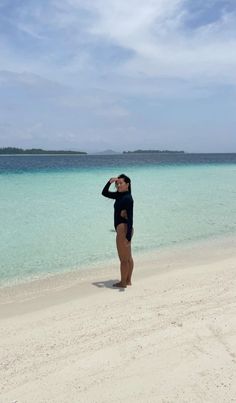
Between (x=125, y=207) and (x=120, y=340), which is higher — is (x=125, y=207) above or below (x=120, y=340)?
above

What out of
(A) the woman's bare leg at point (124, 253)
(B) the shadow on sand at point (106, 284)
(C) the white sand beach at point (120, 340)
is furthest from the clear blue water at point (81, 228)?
(A) the woman's bare leg at point (124, 253)

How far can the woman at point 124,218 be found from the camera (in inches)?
285

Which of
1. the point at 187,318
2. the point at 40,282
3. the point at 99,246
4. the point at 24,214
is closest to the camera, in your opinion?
the point at 187,318

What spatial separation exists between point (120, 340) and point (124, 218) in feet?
8.20

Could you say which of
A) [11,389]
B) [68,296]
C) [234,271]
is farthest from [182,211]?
[11,389]

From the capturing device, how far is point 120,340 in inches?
208

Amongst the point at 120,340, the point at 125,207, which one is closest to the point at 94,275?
the point at 125,207

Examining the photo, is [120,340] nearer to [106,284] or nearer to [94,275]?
[106,284]

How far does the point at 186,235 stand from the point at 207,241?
1.05 metres

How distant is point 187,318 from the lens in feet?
19.4

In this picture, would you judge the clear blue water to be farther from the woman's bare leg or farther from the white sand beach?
the woman's bare leg

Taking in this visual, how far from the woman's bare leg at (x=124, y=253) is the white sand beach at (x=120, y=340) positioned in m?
0.24

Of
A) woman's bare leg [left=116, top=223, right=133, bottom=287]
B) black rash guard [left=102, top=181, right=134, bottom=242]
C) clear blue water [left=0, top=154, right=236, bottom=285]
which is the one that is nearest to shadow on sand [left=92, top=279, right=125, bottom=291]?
woman's bare leg [left=116, top=223, right=133, bottom=287]

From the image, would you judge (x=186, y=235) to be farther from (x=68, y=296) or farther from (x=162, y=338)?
(x=162, y=338)
